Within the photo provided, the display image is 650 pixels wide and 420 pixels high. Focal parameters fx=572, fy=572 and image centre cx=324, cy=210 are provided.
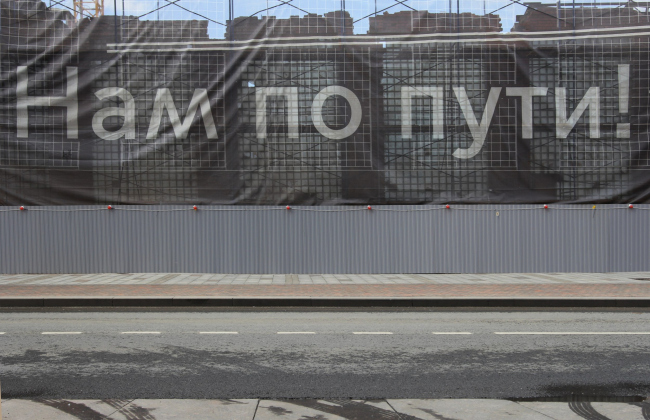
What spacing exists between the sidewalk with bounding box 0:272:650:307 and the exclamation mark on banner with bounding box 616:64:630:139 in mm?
3598

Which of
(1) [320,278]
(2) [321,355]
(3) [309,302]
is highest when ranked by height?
(2) [321,355]

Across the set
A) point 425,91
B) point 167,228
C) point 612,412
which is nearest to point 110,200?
point 167,228

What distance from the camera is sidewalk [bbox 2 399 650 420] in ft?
15.1

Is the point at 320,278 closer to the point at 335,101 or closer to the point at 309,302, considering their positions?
the point at 309,302

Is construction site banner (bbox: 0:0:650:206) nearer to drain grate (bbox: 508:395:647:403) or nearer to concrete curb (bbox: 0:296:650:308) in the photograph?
concrete curb (bbox: 0:296:650:308)

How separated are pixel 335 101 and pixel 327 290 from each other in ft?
17.8

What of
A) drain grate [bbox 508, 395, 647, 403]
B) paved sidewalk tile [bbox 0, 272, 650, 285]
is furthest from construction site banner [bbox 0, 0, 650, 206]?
drain grate [bbox 508, 395, 647, 403]

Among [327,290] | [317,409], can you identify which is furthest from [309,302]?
[317,409]

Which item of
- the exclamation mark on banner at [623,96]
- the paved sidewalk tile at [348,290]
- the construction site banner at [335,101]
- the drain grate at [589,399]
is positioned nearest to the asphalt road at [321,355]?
the drain grate at [589,399]

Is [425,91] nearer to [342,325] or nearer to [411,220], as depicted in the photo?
[411,220]

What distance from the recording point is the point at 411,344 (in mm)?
7266

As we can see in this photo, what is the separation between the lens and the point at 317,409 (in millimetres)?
4812

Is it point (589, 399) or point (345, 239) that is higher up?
point (345, 239)

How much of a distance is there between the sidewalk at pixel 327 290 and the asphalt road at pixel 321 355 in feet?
3.03
